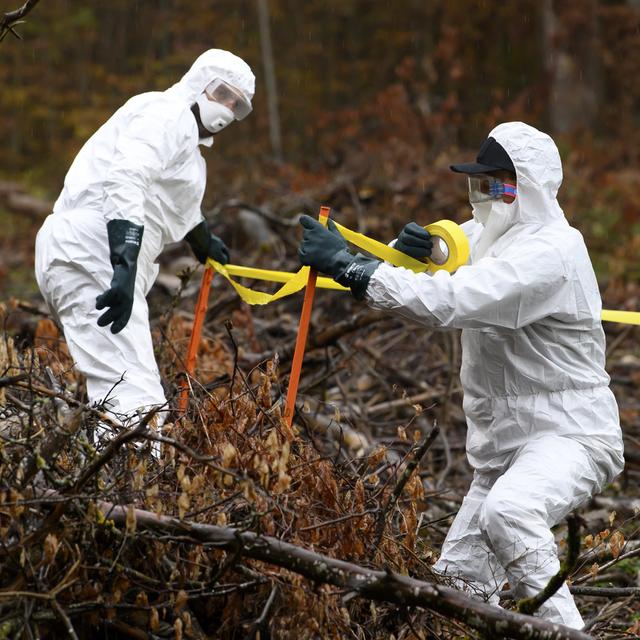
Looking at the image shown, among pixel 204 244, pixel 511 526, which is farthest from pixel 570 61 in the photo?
pixel 511 526

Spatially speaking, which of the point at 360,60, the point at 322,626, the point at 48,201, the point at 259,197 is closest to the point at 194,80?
the point at 322,626

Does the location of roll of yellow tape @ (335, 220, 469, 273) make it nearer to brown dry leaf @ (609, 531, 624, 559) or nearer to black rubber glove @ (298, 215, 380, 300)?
black rubber glove @ (298, 215, 380, 300)

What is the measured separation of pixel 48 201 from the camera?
18.0 m

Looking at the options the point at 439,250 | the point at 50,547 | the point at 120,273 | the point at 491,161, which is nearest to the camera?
the point at 50,547

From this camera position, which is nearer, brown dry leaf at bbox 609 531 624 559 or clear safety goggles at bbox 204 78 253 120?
brown dry leaf at bbox 609 531 624 559

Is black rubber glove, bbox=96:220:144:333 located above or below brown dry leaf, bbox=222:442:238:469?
above

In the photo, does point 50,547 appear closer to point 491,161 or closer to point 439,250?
point 439,250

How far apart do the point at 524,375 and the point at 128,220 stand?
195 centimetres

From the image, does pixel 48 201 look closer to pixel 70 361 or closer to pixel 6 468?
pixel 70 361

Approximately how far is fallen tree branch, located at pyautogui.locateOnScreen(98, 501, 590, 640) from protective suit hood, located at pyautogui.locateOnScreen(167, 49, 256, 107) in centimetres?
277

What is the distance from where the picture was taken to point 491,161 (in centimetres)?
414

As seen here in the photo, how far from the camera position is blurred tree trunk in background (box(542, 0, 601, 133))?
58.0 feet

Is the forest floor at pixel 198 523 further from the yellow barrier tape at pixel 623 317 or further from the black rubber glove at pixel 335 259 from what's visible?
the yellow barrier tape at pixel 623 317

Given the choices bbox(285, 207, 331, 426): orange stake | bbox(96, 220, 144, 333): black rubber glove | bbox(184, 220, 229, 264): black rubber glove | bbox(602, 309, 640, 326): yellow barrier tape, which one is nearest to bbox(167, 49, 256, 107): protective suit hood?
bbox(184, 220, 229, 264): black rubber glove
